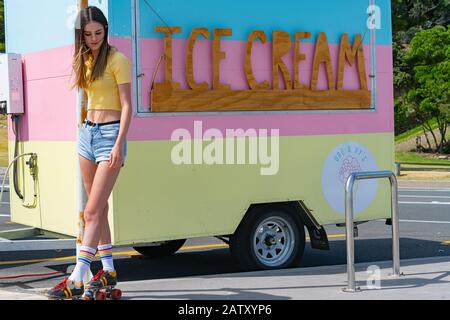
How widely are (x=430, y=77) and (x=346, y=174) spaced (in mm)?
27275

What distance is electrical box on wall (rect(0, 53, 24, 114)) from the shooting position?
29.5 feet

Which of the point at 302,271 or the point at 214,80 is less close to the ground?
the point at 214,80

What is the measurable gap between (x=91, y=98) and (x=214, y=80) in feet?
6.75

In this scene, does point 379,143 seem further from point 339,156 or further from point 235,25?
point 235,25

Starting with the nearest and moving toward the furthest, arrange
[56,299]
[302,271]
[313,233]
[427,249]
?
[56,299] → [302,271] → [313,233] → [427,249]

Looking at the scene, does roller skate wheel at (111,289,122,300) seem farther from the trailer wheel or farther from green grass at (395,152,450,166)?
green grass at (395,152,450,166)

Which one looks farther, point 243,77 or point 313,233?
point 313,233

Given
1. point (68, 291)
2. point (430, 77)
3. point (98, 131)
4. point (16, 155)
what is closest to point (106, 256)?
point (68, 291)

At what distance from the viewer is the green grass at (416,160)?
1390 inches

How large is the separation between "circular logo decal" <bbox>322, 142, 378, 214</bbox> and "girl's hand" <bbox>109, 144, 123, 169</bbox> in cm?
330

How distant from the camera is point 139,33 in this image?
8.12 m

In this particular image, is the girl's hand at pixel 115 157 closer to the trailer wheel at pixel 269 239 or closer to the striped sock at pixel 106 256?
the striped sock at pixel 106 256
